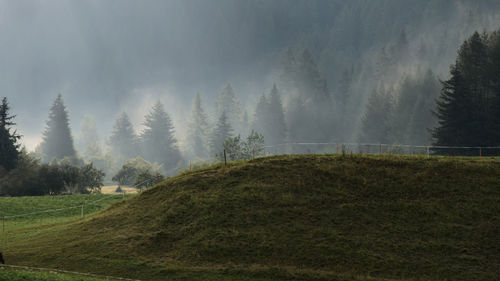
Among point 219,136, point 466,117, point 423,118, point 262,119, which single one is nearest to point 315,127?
point 262,119

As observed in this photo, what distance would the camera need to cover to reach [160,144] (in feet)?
615

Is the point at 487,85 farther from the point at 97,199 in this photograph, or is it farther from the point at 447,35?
the point at 447,35

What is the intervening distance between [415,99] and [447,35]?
221 ft

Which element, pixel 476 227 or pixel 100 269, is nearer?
pixel 100 269

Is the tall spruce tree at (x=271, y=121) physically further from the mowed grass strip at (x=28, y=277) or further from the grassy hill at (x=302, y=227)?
the mowed grass strip at (x=28, y=277)

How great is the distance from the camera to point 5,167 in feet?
258

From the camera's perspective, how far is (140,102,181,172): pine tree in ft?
596

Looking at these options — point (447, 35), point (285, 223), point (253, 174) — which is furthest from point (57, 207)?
point (447, 35)

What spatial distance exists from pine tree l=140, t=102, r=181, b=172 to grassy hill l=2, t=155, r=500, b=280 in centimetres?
14700

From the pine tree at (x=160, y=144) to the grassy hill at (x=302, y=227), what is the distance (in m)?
147

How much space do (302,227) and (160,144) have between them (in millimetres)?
168620

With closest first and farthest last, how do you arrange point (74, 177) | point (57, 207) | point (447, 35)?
point (57, 207), point (74, 177), point (447, 35)

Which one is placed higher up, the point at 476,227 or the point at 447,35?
the point at 447,35

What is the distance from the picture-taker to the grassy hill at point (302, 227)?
21.7 metres
